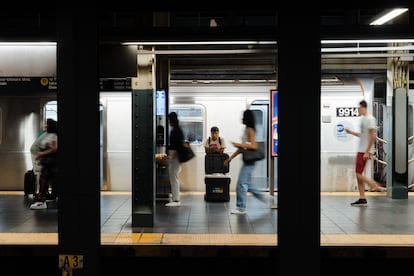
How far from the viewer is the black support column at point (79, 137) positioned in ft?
9.16

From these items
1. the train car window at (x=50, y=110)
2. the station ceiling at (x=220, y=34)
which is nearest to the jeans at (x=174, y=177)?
the station ceiling at (x=220, y=34)

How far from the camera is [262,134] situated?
8469 mm

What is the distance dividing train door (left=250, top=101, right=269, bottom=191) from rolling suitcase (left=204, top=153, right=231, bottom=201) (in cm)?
88

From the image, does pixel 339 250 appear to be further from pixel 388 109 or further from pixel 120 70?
pixel 388 109

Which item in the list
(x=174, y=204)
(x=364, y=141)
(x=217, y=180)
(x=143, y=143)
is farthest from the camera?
(x=217, y=180)

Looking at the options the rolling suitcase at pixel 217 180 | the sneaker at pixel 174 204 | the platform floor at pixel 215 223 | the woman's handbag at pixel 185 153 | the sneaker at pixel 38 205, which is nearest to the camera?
the platform floor at pixel 215 223

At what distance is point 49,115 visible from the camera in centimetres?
864

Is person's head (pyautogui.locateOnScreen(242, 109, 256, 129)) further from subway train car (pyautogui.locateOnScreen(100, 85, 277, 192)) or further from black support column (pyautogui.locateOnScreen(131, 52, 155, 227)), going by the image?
subway train car (pyautogui.locateOnScreen(100, 85, 277, 192))

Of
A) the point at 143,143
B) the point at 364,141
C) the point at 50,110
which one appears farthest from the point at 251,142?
the point at 50,110

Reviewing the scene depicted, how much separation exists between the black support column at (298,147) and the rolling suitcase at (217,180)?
4.75 meters

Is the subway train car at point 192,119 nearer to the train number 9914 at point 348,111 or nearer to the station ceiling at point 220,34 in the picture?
the station ceiling at point 220,34

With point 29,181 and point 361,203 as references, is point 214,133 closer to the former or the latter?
point 361,203

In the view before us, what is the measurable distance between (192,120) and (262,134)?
4.56 ft

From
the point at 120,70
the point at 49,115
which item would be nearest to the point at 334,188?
the point at 120,70
